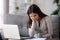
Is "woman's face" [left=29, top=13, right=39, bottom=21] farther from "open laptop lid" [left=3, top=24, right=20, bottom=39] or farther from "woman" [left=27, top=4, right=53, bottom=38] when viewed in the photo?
"open laptop lid" [left=3, top=24, right=20, bottom=39]

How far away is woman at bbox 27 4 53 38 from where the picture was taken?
1.00m

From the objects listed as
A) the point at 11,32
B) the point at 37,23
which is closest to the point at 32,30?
the point at 37,23

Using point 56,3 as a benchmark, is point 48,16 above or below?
below

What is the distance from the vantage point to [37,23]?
40.0 inches

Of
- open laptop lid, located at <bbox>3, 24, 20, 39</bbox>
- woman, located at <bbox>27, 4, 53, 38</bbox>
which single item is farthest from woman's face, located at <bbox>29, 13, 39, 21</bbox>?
open laptop lid, located at <bbox>3, 24, 20, 39</bbox>

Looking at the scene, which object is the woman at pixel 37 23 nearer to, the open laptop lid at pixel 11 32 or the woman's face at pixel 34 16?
the woman's face at pixel 34 16

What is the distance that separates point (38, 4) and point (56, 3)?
17 centimetres

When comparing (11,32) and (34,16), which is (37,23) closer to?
(34,16)

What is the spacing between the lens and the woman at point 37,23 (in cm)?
100

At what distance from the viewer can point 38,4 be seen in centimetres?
100

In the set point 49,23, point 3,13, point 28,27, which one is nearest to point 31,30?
point 28,27

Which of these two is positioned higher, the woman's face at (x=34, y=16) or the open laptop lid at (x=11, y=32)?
the woman's face at (x=34, y=16)

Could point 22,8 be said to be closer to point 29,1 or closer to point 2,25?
point 29,1

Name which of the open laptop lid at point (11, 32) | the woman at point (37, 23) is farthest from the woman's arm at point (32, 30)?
the open laptop lid at point (11, 32)
